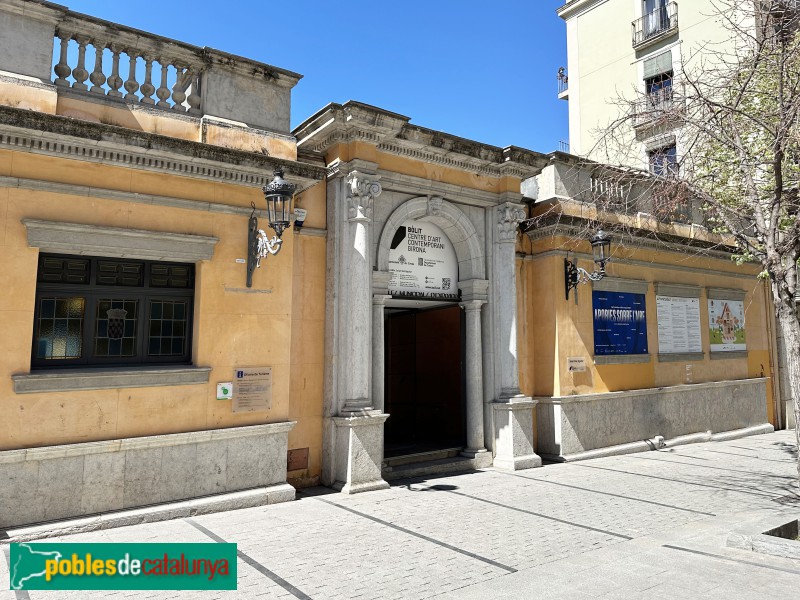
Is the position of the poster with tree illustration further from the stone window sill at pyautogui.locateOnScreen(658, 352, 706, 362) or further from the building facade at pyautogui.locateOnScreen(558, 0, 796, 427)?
the building facade at pyautogui.locateOnScreen(558, 0, 796, 427)

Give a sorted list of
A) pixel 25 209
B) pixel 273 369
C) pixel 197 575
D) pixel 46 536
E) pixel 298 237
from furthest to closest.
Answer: pixel 298 237, pixel 273 369, pixel 25 209, pixel 46 536, pixel 197 575

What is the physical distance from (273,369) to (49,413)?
2.64m

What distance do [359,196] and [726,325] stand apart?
36.2ft

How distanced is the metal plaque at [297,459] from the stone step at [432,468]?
1.28 meters

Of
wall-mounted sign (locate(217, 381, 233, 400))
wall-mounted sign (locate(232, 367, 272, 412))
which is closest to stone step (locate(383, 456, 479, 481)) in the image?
wall-mounted sign (locate(232, 367, 272, 412))

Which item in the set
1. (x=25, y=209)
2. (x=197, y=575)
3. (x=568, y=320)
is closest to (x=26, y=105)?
(x=25, y=209)

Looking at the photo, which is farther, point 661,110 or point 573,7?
point 573,7

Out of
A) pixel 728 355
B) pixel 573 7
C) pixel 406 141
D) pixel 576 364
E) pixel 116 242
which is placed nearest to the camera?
pixel 116 242

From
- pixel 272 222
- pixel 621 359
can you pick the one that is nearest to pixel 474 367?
pixel 621 359

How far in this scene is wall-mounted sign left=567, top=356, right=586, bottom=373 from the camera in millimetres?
10625

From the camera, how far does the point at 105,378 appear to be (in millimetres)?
6359

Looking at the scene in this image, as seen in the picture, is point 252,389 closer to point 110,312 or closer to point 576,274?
point 110,312

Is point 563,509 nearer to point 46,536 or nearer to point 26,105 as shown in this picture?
point 46,536

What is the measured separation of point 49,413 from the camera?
604cm
